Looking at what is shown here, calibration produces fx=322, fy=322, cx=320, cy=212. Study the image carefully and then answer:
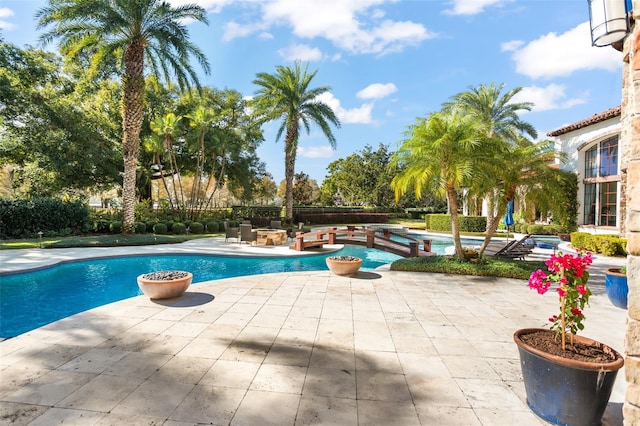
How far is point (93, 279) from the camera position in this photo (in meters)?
9.85

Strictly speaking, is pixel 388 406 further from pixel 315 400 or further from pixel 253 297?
pixel 253 297

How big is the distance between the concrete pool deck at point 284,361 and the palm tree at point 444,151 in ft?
12.6

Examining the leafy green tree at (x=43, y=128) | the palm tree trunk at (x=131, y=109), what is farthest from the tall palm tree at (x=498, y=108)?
the leafy green tree at (x=43, y=128)

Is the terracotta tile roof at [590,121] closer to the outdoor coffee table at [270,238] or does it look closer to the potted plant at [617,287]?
the potted plant at [617,287]

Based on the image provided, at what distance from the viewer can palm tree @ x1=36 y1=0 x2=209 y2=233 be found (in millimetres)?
13922

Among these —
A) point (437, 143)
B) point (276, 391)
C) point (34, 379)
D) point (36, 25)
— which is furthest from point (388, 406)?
point (36, 25)

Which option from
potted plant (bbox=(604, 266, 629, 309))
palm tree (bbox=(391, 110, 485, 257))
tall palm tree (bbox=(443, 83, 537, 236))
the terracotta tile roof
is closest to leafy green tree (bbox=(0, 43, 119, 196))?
palm tree (bbox=(391, 110, 485, 257))

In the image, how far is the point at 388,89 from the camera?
15812 millimetres

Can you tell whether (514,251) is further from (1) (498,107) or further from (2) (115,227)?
(2) (115,227)

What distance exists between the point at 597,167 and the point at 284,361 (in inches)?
869

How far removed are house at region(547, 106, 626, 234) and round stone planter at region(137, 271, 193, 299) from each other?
19.0 m

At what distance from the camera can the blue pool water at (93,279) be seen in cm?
695

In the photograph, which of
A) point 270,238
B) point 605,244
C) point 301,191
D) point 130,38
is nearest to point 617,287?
point 605,244

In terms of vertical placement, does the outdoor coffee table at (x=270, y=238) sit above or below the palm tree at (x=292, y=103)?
below
